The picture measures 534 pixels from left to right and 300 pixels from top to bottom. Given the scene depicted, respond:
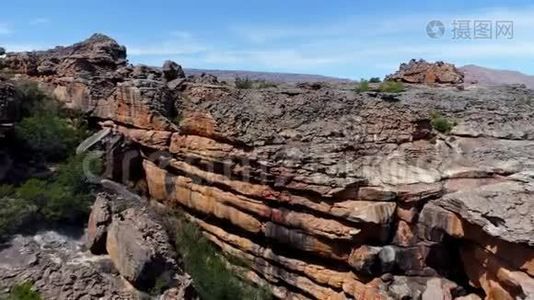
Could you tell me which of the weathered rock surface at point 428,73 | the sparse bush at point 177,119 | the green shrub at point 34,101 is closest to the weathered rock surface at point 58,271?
the sparse bush at point 177,119

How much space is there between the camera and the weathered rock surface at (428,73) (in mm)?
18453

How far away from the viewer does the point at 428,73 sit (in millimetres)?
19172

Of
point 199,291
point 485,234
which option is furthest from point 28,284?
point 485,234

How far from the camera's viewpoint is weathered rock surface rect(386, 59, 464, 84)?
1845 cm

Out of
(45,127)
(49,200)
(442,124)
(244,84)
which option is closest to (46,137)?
(45,127)

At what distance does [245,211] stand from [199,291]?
A: 6.56ft

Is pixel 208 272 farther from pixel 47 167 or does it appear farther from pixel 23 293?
pixel 47 167

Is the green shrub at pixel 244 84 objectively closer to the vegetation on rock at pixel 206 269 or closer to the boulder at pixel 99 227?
the vegetation on rock at pixel 206 269

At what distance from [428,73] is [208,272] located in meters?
10.8

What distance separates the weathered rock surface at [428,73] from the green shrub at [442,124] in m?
5.34

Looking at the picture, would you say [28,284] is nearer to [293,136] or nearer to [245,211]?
[245,211]

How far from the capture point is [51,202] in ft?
41.3

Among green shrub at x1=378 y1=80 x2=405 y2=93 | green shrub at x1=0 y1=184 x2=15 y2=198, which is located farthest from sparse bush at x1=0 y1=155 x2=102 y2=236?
green shrub at x1=378 y1=80 x2=405 y2=93

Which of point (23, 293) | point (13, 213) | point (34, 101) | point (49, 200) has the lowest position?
point (23, 293)
